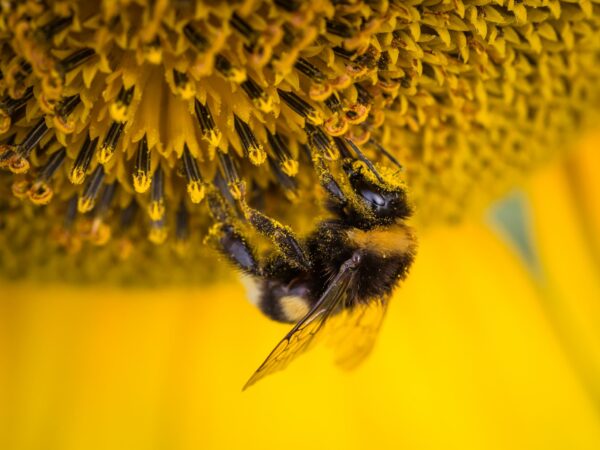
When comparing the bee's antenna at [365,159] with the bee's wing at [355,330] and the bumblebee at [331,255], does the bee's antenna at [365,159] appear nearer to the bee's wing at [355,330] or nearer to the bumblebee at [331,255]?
the bumblebee at [331,255]

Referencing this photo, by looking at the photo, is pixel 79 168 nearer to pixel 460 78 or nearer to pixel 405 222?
pixel 405 222

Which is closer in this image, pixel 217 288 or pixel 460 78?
pixel 460 78

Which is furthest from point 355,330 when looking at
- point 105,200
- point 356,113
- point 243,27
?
point 243,27

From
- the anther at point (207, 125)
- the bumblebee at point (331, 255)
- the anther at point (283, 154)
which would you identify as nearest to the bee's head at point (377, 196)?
the bumblebee at point (331, 255)

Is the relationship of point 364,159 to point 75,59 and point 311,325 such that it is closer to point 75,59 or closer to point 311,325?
point 311,325

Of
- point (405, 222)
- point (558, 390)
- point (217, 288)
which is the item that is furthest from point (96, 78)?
point (558, 390)

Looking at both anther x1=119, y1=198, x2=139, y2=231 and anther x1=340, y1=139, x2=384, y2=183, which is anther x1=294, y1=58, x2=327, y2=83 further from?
anther x1=119, y1=198, x2=139, y2=231
